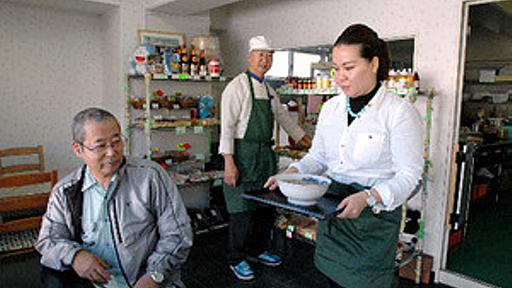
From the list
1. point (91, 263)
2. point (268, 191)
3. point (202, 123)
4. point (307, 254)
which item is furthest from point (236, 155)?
point (91, 263)

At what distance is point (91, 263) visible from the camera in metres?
1.33

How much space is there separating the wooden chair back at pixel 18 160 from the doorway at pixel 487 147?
12.2 feet

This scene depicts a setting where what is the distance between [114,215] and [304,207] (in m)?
0.73

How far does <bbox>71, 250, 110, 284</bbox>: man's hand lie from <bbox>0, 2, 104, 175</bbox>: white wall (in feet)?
10.1

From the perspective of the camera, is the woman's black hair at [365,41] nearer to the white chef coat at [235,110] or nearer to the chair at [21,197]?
the white chef coat at [235,110]

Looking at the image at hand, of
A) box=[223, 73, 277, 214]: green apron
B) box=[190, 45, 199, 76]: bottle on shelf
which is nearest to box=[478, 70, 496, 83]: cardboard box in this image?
box=[223, 73, 277, 214]: green apron

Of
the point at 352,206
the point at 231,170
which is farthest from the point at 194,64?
the point at 352,206

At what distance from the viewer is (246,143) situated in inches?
110

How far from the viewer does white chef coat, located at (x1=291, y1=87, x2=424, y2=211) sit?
121 cm

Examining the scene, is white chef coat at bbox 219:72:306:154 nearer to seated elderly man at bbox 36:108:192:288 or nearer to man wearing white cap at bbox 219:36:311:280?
man wearing white cap at bbox 219:36:311:280

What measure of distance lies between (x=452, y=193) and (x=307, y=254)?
50.2 inches

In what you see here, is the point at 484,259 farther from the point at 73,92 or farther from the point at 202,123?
the point at 73,92

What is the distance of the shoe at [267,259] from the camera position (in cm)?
306

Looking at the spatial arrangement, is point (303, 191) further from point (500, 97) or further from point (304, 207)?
point (500, 97)
